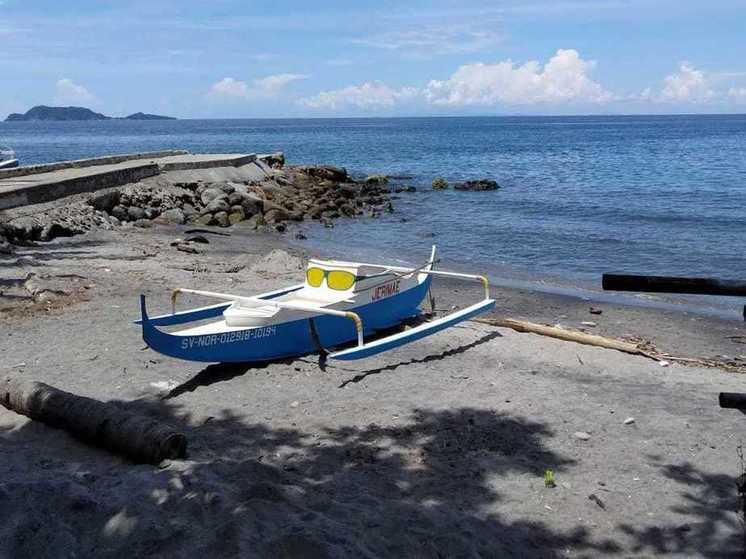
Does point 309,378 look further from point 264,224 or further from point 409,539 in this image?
point 264,224

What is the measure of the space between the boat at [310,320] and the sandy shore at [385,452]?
34 centimetres

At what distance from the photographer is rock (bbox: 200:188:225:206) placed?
30562mm

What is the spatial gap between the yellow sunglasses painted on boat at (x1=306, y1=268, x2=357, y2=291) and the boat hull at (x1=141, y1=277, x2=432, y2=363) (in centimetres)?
41

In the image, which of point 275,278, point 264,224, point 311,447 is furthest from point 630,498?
point 264,224

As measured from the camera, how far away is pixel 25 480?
575 cm

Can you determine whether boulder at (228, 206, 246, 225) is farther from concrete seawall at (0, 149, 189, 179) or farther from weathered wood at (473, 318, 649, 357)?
weathered wood at (473, 318, 649, 357)

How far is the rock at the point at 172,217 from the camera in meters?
27.1

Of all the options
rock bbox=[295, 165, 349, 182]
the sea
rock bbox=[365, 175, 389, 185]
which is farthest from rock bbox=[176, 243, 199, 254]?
rock bbox=[365, 175, 389, 185]

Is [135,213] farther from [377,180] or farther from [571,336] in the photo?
[377,180]

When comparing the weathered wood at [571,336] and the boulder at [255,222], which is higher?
the weathered wood at [571,336]

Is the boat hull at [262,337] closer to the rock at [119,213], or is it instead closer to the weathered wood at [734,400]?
the weathered wood at [734,400]

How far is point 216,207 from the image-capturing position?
28891mm

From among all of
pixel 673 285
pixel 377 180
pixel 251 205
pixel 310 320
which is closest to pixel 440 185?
pixel 377 180

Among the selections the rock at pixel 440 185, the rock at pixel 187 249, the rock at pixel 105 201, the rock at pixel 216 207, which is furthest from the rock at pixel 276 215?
the rock at pixel 440 185
